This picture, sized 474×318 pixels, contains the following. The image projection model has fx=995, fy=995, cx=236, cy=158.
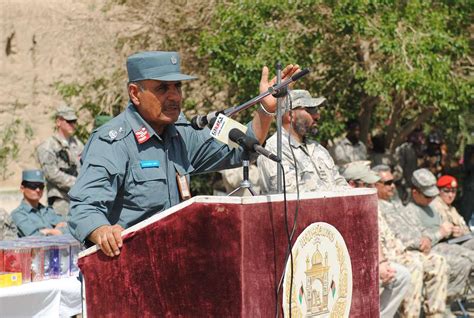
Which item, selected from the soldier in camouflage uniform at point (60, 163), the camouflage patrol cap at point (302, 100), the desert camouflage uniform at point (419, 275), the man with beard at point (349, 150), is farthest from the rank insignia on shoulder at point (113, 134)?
the man with beard at point (349, 150)

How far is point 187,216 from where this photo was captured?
3.85 m

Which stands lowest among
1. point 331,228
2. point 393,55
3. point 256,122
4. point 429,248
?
point 429,248

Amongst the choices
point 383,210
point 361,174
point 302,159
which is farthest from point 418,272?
point 302,159

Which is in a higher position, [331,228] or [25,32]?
[25,32]

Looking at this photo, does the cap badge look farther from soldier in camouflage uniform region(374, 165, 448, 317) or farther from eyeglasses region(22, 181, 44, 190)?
eyeglasses region(22, 181, 44, 190)

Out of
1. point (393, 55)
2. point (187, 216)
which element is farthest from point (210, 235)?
point (393, 55)

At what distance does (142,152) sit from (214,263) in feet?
2.75

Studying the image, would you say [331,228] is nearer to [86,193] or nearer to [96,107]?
[86,193]

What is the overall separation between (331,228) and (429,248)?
14.2ft

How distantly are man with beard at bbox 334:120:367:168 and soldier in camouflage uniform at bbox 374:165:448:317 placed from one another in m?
2.44

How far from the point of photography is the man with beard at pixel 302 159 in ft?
20.2

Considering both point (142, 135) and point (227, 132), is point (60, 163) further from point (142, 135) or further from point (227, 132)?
point (227, 132)

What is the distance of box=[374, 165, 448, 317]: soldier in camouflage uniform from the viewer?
784 cm

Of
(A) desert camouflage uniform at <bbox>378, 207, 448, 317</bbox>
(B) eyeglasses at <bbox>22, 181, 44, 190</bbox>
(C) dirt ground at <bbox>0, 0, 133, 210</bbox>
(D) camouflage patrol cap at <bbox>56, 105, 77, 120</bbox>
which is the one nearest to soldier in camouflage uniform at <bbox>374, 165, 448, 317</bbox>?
(A) desert camouflage uniform at <bbox>378, 207, 448, 317</bbox>
